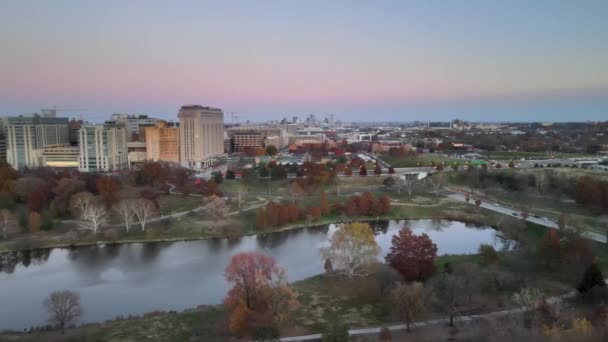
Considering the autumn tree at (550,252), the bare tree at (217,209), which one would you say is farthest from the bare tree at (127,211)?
the autumn tree at (550,252)

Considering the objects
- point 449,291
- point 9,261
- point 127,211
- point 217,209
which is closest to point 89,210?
point 127,211

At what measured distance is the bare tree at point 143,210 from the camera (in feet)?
57.3

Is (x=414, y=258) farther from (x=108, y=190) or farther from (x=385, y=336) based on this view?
(x=108, y=190)

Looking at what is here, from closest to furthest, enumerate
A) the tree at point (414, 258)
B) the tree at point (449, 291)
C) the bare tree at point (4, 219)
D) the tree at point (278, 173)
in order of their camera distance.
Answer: the tree at point (449, 291) → the tree at point (414, 258) → the bare tree at point (4, 219) → the tree at point (278, 173)

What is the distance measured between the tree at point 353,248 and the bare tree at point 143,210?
8989 mm

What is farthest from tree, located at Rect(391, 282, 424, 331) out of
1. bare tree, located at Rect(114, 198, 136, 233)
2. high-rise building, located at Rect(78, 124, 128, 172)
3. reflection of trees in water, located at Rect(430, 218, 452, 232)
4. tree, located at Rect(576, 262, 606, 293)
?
high-rise building, located at Rect(78, 124, 128, 172)

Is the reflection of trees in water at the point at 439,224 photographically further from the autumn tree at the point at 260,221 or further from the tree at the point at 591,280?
the tree at the point at 591,280

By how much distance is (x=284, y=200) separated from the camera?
22469mm

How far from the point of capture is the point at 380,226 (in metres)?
19.5

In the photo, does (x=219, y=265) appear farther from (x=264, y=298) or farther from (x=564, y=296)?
(x=564, y=296)

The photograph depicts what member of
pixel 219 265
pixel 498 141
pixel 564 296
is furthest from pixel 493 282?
pixel 498 141

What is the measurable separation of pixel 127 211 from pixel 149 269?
14.2ft

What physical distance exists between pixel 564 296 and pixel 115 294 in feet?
36.7

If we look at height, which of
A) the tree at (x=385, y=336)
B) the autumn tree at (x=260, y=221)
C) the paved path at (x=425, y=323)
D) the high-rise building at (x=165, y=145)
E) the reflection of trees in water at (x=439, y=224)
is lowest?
the reflection of trees in water at (x=439, y=224)
